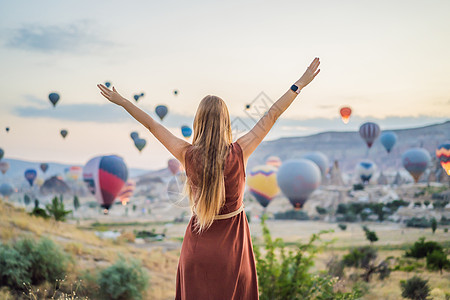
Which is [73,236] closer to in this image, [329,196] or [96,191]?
[96,191]

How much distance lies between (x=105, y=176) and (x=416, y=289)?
1583 centimetres

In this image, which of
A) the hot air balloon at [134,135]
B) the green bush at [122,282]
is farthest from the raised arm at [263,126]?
the hot air balloon at [134,135]

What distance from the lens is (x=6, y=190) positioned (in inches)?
2336

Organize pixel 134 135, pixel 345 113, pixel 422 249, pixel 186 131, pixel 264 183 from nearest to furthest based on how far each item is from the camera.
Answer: pixel 422 249
pixel 264 183
pixel 186 131
pixel 345 113
pixel 134 135

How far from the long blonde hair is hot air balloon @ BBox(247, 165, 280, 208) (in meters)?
25.2

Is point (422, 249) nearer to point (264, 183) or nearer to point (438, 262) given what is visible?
point (438, 262)

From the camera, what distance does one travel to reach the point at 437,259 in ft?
41.8

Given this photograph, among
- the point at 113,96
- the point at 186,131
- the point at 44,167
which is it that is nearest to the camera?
the point at 113,96

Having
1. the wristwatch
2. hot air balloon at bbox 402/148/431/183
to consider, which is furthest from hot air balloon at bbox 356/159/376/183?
the wristwatch

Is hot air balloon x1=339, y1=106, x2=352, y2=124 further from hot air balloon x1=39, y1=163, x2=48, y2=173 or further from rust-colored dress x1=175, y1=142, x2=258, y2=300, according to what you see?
hot air balloon x1=39, y1=163, x2=48, y2=173

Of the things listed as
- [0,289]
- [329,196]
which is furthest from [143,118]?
[329,196]

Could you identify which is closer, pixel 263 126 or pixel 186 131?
pixel 263 126

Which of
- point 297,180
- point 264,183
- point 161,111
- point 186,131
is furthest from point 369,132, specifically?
point 161,111

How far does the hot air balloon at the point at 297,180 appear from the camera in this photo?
25453 mm
